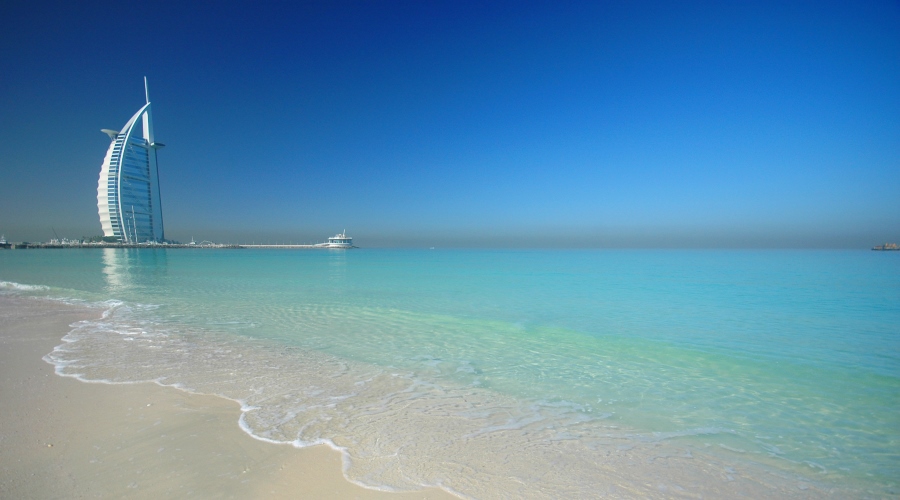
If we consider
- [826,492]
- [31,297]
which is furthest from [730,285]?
[31,297]

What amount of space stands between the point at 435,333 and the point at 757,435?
7103mm

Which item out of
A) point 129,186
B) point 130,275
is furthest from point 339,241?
point 130,275

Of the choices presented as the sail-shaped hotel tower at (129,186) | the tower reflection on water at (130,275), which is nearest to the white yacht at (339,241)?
the sail-shaped hotel tower at (129,186)

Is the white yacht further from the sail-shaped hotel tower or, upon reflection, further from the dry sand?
the dry sand

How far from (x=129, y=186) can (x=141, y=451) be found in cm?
15236

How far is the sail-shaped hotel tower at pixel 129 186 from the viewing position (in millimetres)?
114688

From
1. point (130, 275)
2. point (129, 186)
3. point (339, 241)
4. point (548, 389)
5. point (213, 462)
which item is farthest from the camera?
point (339, 241)

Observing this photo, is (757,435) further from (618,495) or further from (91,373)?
(91,373)

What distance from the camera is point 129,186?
119188 millimetres

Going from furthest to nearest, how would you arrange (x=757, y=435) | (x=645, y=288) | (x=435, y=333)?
(x=645, y=288) → (x=435, y=333) → (x=757, y=435)

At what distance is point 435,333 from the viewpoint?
10492mm

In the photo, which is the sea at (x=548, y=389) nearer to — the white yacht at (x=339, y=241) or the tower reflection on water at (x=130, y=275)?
the tower reflection on water at (x=130, y=275)

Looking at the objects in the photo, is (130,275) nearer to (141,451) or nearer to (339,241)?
(141,451)

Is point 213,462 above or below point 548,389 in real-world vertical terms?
above
